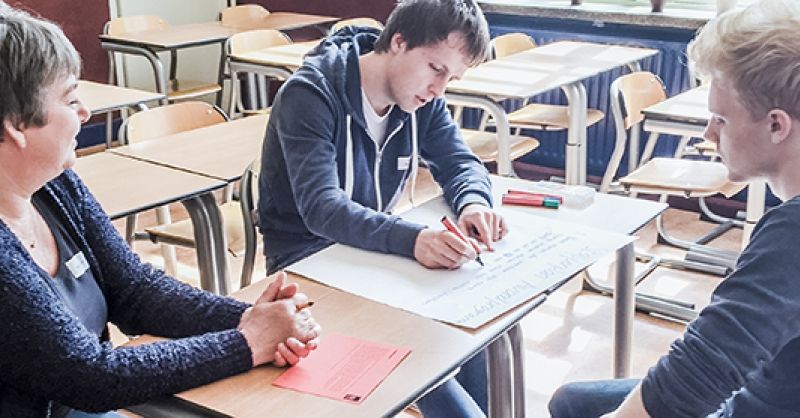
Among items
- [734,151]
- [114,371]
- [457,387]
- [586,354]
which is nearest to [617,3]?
[586,354]

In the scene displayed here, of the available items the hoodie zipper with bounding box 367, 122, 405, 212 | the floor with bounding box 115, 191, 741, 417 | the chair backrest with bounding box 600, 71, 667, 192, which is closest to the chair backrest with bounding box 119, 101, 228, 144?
the floor with bounding box 115, 191, 741, 417

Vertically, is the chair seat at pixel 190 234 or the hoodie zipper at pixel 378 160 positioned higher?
the hoodie zipper at pixel 378 160

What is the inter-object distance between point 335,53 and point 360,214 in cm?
41

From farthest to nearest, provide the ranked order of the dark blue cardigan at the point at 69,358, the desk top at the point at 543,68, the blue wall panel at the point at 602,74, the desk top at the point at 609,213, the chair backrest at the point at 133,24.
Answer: the chair backrest at the point at 133,24
the blue wall panel at the point at 602,74
the desk top at the point at 543,68
the desk top at the point at 609,213
the dark blue cardigan at the point at 69,358

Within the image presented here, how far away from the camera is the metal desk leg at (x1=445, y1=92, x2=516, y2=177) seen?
10.4 ft

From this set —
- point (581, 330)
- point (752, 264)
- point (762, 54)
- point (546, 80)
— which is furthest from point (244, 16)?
point (752, 264)

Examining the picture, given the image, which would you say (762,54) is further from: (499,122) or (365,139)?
(499,122)

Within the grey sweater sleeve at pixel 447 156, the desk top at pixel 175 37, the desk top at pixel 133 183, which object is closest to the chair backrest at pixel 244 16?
the desk top at pixel 175 37

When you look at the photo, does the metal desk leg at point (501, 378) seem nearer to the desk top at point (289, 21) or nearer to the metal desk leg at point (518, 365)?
the metal desk leg at point (518, 365)

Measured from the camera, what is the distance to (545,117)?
4.07 metres

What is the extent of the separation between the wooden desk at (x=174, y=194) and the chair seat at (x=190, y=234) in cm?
17

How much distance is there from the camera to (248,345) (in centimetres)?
121

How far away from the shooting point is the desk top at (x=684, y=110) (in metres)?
2.99

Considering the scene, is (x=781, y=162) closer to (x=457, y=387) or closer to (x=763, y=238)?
(x=763, y=238)
